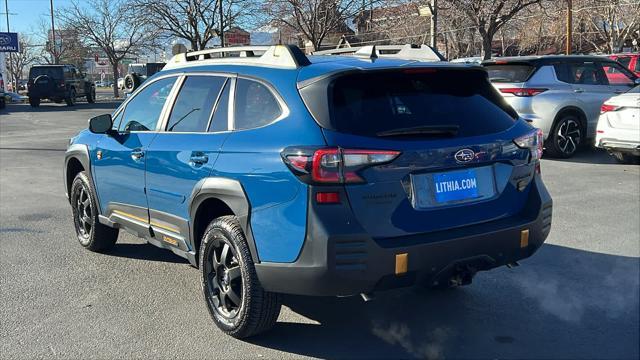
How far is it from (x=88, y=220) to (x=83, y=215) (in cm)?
15

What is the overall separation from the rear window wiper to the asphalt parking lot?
128cm

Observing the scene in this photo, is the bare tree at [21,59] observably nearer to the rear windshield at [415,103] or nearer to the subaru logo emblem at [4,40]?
the subaru logo emblem at [4,40]

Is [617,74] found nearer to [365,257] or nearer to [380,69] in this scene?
[380,69]

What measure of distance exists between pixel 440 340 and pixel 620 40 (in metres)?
37.6

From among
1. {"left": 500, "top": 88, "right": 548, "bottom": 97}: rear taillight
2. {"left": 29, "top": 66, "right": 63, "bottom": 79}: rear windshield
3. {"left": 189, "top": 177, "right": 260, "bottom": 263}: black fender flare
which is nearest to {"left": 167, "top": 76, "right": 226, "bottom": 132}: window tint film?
{"left": 189, "top": 177, "right": 260, "bottom": 263}: black fender flare

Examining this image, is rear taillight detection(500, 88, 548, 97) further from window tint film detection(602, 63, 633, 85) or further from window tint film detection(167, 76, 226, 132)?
window tint film detection(167, 76, 226, 132)

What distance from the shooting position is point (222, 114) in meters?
4.11

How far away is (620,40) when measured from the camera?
3644 centimetres

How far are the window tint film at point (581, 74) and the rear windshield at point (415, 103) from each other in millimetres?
7779

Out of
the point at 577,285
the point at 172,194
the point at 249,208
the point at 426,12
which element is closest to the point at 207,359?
the point at 249,208

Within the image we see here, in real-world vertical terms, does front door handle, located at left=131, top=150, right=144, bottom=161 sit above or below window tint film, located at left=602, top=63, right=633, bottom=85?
below

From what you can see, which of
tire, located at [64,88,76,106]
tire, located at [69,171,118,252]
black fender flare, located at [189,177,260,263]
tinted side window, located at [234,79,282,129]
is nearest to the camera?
black fender flare, located at [189,177,260,263]

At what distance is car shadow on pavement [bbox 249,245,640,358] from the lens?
12.3 feet

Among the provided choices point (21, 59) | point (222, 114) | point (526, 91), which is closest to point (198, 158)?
point (222, 114)
